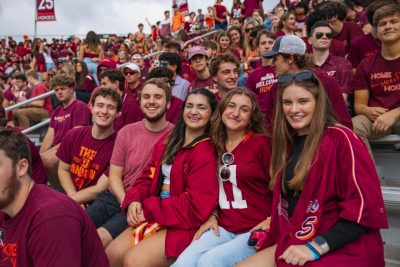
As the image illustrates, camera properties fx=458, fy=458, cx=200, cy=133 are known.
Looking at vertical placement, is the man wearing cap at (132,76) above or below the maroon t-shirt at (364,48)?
below

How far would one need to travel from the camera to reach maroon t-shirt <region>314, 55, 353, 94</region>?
4.36m

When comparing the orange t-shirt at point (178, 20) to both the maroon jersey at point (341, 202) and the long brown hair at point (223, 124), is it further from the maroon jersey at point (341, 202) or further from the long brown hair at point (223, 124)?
the maroon jersey at point (341, 202)

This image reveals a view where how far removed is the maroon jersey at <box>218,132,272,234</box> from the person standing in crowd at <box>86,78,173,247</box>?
1020mm

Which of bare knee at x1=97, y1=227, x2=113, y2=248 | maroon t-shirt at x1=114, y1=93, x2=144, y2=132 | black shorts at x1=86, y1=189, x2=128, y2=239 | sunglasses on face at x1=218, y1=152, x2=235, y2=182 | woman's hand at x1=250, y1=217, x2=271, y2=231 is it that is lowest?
bare knee at x1=97, y1=227, x2=113, y2=248

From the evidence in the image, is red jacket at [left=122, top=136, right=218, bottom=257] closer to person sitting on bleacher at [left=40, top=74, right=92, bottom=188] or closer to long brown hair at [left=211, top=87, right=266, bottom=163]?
long brown hair at [left=211, top=87, right=266, bottom=163]

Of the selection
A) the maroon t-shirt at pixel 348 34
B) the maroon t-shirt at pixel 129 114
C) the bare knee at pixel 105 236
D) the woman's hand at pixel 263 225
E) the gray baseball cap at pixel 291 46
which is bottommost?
the bare knee at pixel 105 236

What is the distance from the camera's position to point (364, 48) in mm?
4996

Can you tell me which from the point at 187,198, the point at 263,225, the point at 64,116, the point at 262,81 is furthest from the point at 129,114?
the point at 263,225

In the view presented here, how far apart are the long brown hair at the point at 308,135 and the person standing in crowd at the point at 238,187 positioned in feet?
1.01

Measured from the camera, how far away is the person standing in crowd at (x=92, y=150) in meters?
4.30

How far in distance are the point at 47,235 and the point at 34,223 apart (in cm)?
10

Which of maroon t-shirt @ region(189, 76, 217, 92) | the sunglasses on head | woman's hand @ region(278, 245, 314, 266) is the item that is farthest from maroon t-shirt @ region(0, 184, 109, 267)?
maroon t-shirt @ region(189, 76, 217, 92)

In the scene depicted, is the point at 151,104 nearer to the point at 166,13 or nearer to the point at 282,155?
the point at 282,155

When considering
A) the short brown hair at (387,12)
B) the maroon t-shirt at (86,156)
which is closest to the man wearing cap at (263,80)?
the short brown hair at (387,12)
